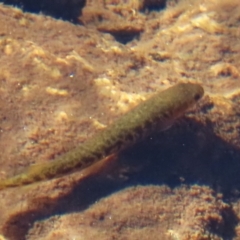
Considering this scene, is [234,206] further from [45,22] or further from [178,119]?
[45,22]

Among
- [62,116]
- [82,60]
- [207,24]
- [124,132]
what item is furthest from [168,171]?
[207,24]

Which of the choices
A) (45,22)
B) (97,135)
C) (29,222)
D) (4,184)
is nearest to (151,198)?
(97,135)

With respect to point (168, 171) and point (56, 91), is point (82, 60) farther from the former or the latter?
point (168, 171)

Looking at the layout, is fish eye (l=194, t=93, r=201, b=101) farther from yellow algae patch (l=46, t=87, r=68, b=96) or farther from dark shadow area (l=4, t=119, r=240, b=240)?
yellow algae patch (l=46, t=87, r=68, b=96)

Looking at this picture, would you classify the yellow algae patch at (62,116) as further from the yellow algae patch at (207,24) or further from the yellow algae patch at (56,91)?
the yellow algae patch at (207,24)

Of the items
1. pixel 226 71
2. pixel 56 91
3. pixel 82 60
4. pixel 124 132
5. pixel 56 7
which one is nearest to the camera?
pixel 124 132

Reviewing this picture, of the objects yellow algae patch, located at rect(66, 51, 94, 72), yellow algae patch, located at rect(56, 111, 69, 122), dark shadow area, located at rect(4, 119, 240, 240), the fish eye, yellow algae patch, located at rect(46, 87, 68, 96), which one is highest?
the fish eye

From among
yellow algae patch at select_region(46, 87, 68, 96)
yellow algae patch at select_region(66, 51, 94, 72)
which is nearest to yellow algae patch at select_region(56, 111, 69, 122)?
yellow algae patch at select_region(46, 87, 68, 96)
